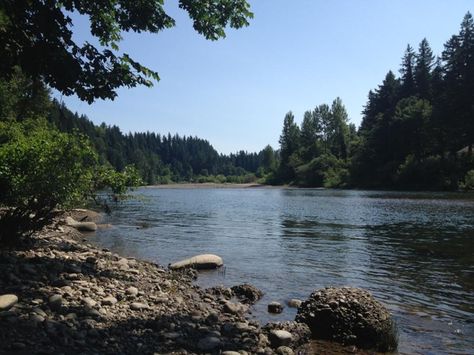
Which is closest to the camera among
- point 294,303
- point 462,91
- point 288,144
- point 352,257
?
point 294,303

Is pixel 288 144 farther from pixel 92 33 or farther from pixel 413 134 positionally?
pixel 92 33

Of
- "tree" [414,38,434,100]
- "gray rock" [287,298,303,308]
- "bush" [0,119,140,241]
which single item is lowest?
"gray rock" [287,298,303,308]

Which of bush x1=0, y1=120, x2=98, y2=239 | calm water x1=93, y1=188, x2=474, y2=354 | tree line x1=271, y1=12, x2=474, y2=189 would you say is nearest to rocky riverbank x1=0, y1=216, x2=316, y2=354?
bush x1=0, y1=120, x2=98, y2=239

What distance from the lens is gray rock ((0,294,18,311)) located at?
7.14m

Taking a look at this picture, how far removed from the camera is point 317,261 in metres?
18.5

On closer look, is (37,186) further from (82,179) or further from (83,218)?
(83,218)

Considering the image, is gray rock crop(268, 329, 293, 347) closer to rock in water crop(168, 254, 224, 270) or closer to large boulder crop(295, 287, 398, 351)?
large boulder crop(295, 287, 398, 351)

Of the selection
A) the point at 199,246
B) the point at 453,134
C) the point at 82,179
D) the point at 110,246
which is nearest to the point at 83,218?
the point at 110,246

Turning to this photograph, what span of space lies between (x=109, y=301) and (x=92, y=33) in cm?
558

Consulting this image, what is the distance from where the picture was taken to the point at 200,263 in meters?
16.4

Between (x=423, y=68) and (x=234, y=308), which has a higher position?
(x=423, y=68)

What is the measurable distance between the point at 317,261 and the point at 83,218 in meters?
19.5

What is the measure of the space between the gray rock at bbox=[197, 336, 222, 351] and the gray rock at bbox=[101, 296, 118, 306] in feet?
7.55

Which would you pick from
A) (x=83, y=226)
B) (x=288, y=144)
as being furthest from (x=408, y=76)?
(x=83, y=226)
